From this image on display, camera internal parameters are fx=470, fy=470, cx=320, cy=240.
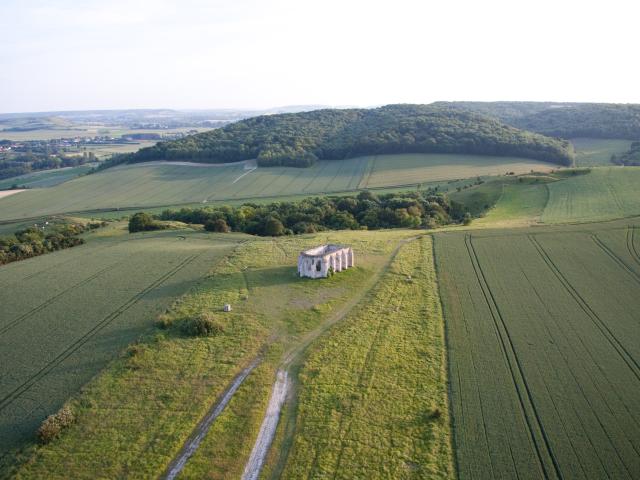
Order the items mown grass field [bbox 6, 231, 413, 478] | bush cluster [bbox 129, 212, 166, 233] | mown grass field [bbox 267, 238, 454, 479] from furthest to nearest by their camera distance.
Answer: bush cluster [bbox 129, 212, 166, 233], mown grass field [bbox 6, 231, 413, 478], mown grass field [bbox 267, 238, 454, 479]

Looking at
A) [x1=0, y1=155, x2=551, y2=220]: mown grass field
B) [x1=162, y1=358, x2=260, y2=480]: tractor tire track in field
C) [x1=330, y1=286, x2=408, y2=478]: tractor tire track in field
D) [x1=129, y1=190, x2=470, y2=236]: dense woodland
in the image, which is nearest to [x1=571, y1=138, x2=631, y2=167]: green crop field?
[x1=0, y1=155, x2=551, y2=220]: mown grass field

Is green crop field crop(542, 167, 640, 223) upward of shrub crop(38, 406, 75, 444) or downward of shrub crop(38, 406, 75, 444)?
upward

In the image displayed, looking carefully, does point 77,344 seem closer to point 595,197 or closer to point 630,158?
point 595,197

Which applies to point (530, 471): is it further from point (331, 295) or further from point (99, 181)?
point (99, 181)

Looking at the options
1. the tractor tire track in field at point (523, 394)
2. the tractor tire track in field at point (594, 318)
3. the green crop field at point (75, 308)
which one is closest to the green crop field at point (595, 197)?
the tractor tire track in field at point (594, 318)

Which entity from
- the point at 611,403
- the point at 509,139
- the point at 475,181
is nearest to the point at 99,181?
the point at 475,181

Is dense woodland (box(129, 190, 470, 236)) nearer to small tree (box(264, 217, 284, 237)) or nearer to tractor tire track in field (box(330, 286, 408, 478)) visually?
small tree (box(264, 217, 284, 237))

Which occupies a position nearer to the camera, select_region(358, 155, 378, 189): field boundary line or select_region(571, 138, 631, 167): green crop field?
select_region(358, 155, 378, 189): field boundary line

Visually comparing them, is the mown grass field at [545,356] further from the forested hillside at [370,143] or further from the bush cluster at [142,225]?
the forested hillside at [370,143]
